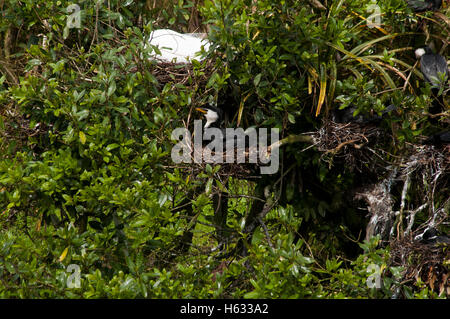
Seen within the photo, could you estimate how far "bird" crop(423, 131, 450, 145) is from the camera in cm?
234

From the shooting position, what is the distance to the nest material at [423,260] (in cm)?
222

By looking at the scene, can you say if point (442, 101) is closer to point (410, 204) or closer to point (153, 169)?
point (410, 204)

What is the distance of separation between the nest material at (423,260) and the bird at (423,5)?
101 centimetres

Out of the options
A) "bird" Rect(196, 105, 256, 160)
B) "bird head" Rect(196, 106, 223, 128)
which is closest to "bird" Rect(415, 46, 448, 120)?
"bird" Rect(196, 105, 256, 160)

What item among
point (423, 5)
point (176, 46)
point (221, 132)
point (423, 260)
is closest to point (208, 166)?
point (221, 132)

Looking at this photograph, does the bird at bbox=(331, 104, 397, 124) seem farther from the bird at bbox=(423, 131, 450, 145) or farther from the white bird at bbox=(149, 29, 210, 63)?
the white bird at bbox=(149, 29, 210, 63)

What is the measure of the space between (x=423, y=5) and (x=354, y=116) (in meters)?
0.57

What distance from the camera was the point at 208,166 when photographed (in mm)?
2254

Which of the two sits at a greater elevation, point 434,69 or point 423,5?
point 423,5

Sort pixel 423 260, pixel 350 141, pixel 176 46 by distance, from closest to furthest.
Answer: pixel 423 260
pixel 350 141
pixel 176 46

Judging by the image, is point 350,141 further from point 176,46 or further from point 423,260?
point 176,46

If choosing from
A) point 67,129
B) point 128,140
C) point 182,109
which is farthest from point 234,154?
point 67,129

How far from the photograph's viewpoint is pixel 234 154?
250 cm

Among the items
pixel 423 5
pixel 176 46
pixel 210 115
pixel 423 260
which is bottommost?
pixel 423 260
